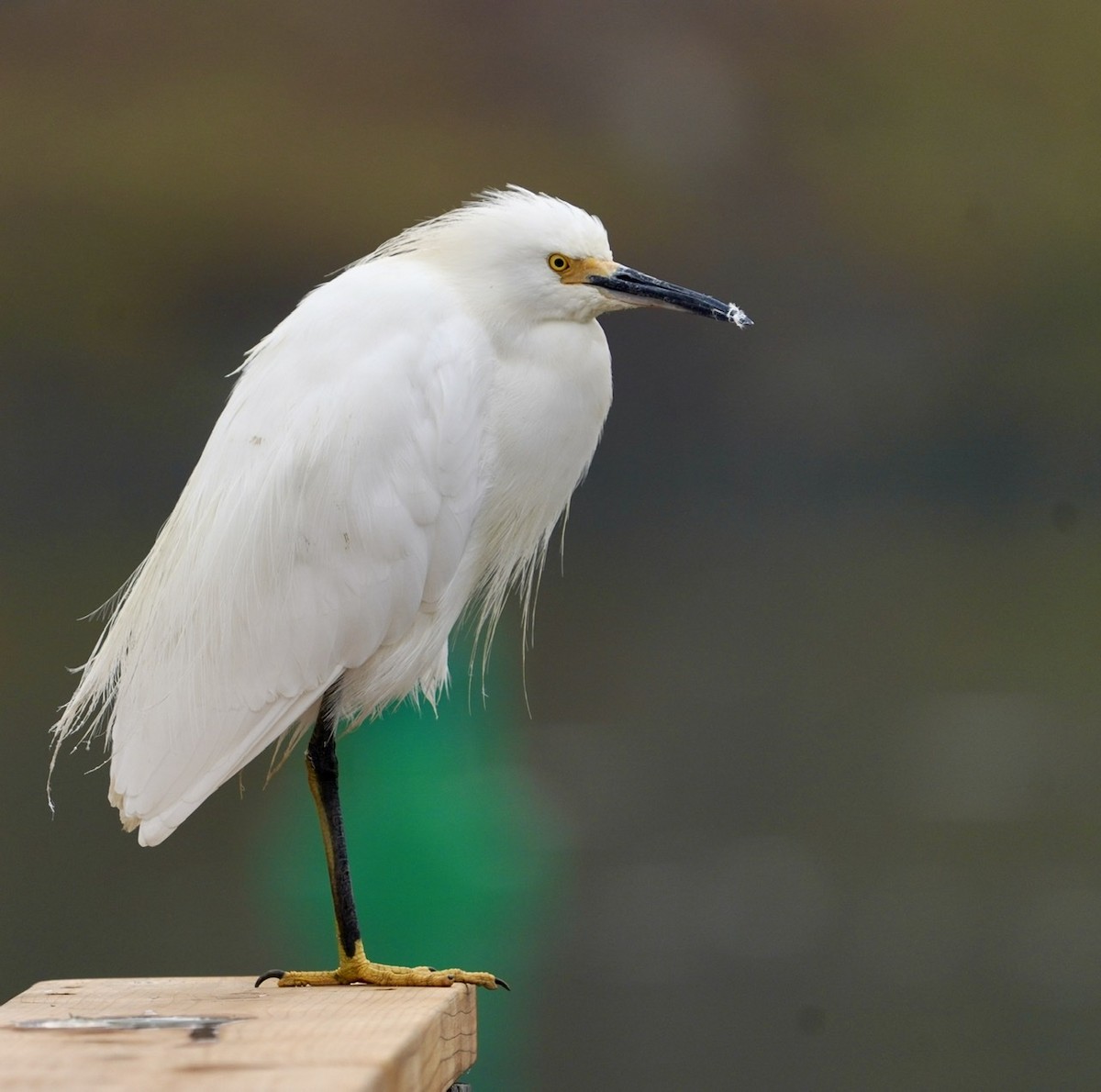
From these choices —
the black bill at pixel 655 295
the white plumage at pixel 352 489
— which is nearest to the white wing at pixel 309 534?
the white plumage at pixel 352 489

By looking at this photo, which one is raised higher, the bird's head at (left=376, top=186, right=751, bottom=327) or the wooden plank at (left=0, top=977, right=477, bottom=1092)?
the bird's head at (left=376, top=186, right=751, bottom=327)

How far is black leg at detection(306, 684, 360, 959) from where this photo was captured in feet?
3.50

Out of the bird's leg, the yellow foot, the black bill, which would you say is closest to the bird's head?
the black bill

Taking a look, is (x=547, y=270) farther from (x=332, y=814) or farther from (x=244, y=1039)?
(x=244, y=1039)

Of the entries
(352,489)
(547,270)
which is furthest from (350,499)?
(547,270)

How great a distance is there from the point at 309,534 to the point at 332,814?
0.67 ft

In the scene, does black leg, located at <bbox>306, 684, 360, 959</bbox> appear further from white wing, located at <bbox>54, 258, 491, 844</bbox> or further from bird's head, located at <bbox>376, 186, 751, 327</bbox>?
bird's head, located at <bbox>376, 186, 751, 327</bbox>

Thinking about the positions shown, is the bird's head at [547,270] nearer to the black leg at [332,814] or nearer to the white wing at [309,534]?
the white wing at [309,534]

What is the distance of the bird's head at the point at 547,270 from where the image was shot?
110 centimetres

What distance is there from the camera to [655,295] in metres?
1.11

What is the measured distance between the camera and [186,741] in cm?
104

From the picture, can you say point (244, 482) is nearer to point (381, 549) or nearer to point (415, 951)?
point (381, 549)

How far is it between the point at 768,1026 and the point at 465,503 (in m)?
1.10

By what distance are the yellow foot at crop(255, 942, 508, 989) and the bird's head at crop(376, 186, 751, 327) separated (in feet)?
1.54
